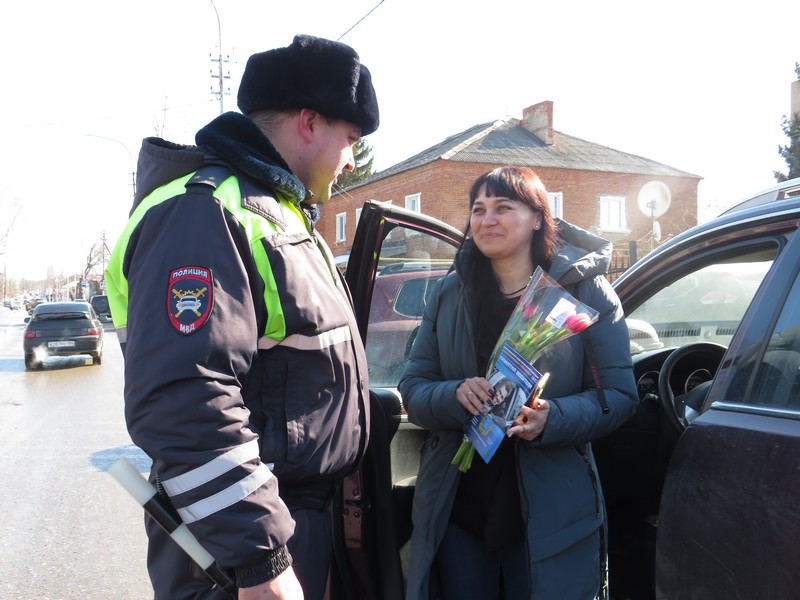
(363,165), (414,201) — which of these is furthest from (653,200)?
(363,165)

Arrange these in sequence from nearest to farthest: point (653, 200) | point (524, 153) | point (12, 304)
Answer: point (653, 200) < point (524, 153) < point (12, 304)

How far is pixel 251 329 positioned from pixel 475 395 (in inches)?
34.1

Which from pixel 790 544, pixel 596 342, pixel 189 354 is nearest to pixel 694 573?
pixel 790 544

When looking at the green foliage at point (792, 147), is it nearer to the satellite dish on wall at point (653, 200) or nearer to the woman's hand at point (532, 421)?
the satellite dish on wall at point (653, 200)

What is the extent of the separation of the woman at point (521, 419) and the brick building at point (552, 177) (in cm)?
2414

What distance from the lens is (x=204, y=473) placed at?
1424 millimetres

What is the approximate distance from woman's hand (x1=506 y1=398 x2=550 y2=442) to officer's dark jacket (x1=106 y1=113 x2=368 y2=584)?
483 millimetres

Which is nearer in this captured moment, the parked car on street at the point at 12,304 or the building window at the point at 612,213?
the building window at the point at 612,213

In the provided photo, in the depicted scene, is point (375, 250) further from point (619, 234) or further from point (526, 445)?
point (619, 234)

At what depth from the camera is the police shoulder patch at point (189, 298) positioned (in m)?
1.46

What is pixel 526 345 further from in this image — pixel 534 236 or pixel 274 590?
pixel 274 590

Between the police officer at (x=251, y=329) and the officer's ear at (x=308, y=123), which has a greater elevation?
the officer's ear at (x=308, y=123)

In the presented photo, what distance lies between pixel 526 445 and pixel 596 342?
42 cm

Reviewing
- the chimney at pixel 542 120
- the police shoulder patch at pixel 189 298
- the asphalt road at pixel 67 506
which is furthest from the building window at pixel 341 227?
the police shoulder patch at pixel 189 298
